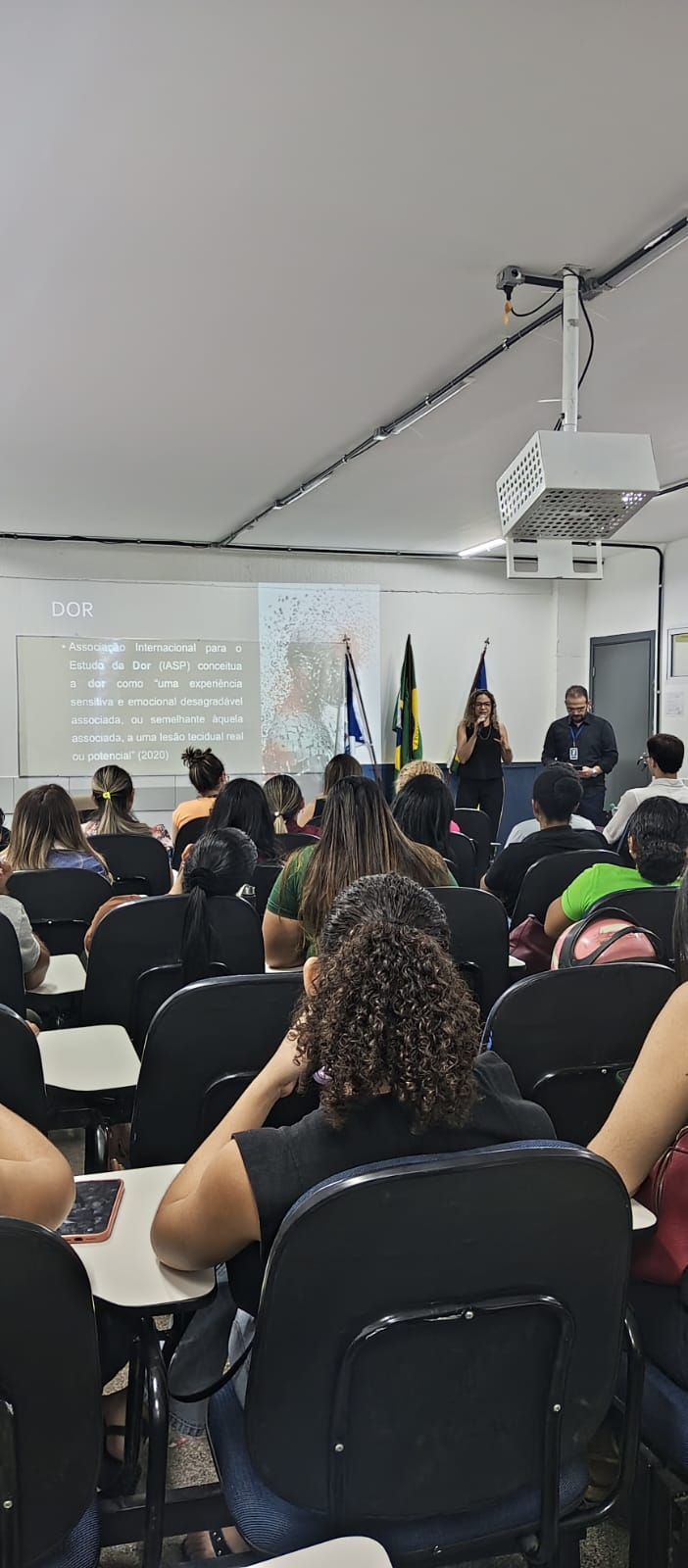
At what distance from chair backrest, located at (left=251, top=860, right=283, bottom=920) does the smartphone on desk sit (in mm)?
2365

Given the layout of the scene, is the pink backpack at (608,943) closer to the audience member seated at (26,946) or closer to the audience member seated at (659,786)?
the audience member seated at (26,946)

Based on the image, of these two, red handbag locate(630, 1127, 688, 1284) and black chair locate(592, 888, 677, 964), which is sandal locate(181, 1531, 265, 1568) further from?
black chair locate(592, 888, 677, 964)

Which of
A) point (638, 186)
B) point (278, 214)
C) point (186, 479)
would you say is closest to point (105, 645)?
point (186, 479)

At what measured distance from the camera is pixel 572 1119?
1906 mm

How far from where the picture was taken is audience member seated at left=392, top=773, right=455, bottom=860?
3568 millimetres

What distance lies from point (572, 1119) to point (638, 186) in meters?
2.48

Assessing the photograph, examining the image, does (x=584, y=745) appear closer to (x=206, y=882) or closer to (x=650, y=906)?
(x=650, y=906)

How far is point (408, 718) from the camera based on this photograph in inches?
369

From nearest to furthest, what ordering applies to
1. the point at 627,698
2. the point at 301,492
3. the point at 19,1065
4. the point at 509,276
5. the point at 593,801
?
the point at 19,1065 < the point at 509,276 < the point at 301,492 < the point at 593,801 < the point at 627,698

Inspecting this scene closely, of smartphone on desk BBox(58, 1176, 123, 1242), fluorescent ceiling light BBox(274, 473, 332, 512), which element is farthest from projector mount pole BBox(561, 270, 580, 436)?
fluorescent ceiling light BBox(274, 473, 332, 512)

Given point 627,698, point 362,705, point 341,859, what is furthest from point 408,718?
point 341,859

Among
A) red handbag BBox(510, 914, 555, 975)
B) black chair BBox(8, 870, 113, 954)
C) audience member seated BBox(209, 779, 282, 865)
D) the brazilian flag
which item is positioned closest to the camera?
red handbag BBox(510, 914, 555, 975)

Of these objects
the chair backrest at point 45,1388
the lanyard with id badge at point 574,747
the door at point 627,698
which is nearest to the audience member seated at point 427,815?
the chair backrest at point 45,1388

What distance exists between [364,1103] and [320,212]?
2743 millimetres
